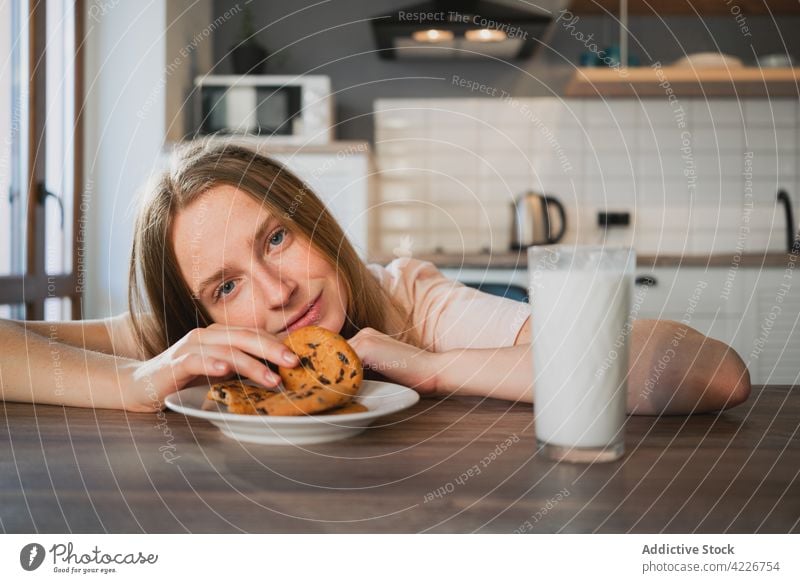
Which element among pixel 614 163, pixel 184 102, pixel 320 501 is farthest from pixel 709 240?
pixel 320 501

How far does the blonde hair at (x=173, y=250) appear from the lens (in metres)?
0.59

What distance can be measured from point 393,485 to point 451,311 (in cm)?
42

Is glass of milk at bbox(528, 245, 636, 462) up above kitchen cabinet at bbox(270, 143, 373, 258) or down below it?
below

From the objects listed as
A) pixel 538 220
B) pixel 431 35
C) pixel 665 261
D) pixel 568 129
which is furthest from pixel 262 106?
Result: pixel 665 261

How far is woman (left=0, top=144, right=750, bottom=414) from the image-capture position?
0.38 meters

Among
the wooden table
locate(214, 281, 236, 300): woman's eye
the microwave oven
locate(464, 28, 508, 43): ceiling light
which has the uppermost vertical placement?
locate(464, 28, 508, 43): ceiling light

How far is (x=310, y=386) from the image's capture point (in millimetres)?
327

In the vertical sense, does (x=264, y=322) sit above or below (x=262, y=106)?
below

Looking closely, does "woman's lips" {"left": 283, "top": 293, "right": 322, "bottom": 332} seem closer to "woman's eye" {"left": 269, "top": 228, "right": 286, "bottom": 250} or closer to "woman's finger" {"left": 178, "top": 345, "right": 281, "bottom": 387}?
"woman's eye" {"left": 269, "top": 228, "right": 286, "bottom": 250}

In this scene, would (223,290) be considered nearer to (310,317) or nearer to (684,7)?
(310,317)

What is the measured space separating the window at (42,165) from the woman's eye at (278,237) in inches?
20.3

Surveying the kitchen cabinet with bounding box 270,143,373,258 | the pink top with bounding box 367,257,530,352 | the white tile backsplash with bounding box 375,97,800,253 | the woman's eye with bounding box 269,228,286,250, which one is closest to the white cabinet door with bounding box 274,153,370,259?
the kitchen cabinet with bounding box 270,143,373,258
